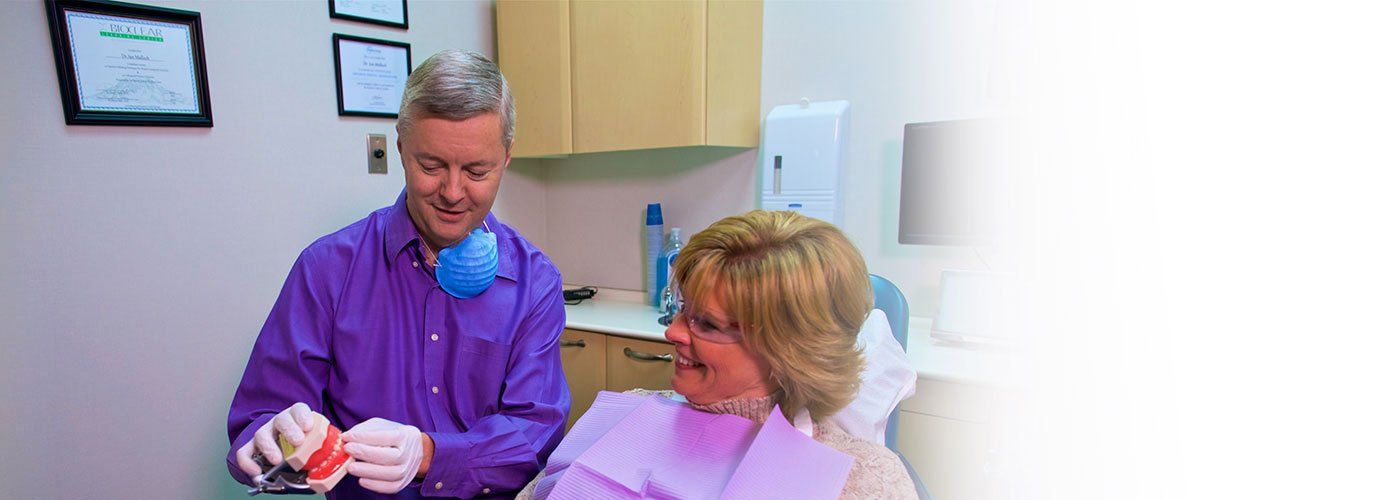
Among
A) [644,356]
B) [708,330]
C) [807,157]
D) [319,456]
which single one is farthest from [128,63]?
[807,157]

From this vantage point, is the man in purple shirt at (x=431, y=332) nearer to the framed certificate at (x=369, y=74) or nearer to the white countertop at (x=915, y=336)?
the white countertop at (x=915, y=336)

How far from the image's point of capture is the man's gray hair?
1.01m

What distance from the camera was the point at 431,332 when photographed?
1.18 metres

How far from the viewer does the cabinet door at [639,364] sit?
1.96 meters

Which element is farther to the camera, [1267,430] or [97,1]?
[97,1]

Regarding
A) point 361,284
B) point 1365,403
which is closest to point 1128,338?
point 1365,403

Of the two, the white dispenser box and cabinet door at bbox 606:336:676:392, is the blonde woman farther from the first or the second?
the white dispenser box

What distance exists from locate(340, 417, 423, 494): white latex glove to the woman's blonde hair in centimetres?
50

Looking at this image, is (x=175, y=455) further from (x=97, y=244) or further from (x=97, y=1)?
(x=97, y=1)

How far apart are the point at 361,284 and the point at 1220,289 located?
125 centimetres

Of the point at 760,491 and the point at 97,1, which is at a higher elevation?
the point at 97,1

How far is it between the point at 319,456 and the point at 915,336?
5.02 ft

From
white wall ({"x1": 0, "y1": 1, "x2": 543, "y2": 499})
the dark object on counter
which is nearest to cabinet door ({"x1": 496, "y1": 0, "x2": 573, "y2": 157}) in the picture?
white wall ({"x1": 0, "y1": 1, "x2": 543, "y2": 499})

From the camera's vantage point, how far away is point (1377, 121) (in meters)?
0.55
